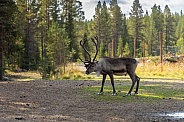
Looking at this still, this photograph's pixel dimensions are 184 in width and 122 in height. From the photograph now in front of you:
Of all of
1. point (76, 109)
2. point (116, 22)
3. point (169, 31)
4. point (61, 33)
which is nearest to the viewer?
point (76, 109)

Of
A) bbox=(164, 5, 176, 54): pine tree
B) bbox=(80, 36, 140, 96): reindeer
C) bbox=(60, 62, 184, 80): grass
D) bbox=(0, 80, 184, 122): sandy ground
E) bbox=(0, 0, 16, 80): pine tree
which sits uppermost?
bbox=(164, 5, 176, 54): pine tree

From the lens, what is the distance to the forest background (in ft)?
66.8

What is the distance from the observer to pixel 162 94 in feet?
38.8

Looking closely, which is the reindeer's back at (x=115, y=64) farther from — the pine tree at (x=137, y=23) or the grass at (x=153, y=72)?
the pine tree at (x=137, y=23)

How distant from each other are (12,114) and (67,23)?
46.9 metres

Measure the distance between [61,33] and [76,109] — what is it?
22.7 m

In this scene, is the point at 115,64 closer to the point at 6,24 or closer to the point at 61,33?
the point at 6,24

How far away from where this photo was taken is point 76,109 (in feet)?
28.7

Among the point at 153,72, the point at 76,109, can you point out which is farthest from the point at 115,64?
the point at 153,72

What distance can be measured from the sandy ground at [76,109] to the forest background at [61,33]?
23.4ft

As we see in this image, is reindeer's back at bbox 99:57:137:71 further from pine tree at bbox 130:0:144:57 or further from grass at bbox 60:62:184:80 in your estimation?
pine tree at bbox 130:0:144:57

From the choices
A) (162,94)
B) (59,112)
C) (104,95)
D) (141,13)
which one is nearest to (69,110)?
(59,112)

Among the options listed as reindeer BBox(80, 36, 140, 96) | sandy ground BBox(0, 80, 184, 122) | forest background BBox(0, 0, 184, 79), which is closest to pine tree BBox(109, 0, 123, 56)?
forest background BBox(0, 0, 184, 79)

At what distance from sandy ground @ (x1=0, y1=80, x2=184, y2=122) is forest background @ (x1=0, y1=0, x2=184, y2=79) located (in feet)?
23.4
